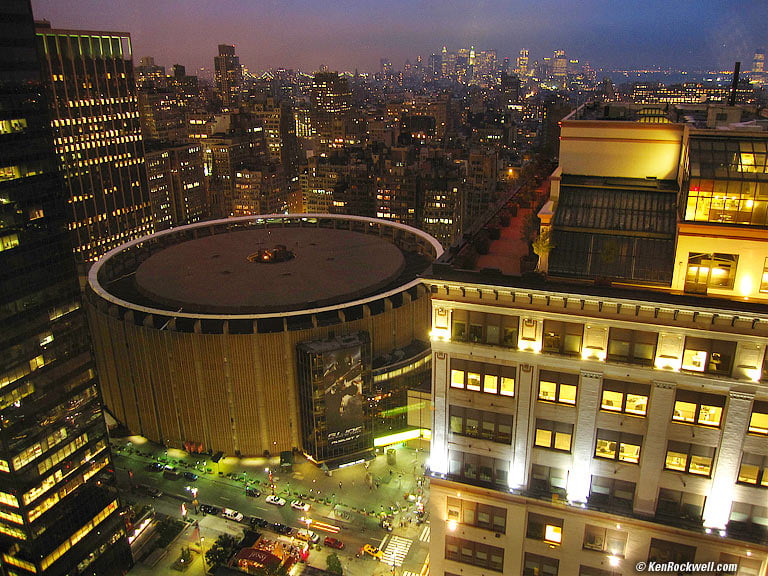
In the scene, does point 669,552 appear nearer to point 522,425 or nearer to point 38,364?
point 522,425

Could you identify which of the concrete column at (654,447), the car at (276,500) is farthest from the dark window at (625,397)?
the car at (276,500)

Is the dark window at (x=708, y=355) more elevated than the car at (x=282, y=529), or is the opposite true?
the dark window at (x=708, y=355)

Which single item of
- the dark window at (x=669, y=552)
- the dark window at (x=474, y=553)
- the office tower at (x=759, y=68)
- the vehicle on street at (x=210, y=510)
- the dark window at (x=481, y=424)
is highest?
the office tower at (x=759, y=68)

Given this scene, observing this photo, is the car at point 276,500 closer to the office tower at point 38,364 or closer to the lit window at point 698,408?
the office tower at point 38,364

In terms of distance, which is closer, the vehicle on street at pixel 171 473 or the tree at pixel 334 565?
the tree at pixel 334 565

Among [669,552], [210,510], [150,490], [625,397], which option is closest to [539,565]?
[669,552]

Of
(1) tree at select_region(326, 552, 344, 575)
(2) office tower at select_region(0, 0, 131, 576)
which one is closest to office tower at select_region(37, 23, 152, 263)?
(2) office tower at select_region(0, 0, 131, 576)
